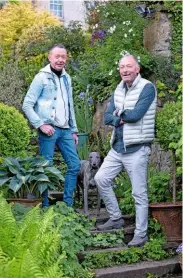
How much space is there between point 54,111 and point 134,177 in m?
1.17

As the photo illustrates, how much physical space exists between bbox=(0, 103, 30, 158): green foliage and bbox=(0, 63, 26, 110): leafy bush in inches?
186

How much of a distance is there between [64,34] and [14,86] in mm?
2631

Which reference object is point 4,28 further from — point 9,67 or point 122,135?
point 122,135

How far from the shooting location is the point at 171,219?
608cm

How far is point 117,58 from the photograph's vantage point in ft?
28.9

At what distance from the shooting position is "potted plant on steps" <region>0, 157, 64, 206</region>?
604 centimetres

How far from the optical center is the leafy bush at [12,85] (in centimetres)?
1157

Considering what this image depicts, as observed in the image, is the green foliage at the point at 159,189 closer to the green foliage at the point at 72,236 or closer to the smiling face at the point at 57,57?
the green foliage at the point at 72,236

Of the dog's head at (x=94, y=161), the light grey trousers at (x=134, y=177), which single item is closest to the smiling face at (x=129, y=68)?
the light grey trousers at (x=134, y=177)

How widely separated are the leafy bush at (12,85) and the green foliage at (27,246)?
6.82 metres

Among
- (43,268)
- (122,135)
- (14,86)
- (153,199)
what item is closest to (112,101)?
(122,135)

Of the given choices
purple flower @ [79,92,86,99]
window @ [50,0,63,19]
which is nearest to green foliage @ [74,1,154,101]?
purple flower @ [79,92,86,99]

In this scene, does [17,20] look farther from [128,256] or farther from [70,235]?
[70,235]

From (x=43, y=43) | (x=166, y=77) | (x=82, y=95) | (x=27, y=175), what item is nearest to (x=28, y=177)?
(x=27, y=175)
